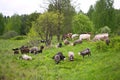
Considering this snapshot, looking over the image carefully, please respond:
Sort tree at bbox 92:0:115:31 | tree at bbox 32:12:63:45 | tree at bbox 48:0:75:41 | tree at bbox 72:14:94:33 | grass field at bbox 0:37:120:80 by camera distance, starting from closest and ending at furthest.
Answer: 1. grass field at bbox 0:37:120:80
2. tree at bbox 32:12:63:45
3. tree at bbox 72:14:94:33
4. tree at bbox 48:0:75:41
5. tree at bbox 92:0:115:31

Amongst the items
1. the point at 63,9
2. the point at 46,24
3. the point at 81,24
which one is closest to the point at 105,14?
the point at 63,9

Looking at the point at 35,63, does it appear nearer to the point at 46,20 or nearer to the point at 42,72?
the point at 42,72

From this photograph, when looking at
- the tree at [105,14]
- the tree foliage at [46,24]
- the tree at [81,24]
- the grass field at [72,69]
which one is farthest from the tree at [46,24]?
the tree at [105,14]

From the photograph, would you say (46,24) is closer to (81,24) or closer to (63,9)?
(81,24)

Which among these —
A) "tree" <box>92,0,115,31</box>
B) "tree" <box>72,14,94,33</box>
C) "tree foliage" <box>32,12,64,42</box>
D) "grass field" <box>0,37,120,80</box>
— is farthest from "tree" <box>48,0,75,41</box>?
"grass field" <box>0,37,120,80</box>

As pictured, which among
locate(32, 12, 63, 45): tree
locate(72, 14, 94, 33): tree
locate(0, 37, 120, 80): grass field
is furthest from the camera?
locate(72, 14, 94, 33): tree

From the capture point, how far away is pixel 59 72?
21594mm

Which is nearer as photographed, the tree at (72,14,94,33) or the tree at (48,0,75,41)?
the tree at (72,14,94,33)

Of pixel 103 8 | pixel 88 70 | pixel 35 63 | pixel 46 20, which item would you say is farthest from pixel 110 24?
pixel 88 70

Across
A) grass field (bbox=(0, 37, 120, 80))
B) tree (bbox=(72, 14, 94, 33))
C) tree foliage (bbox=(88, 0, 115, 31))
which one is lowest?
grass field (bbox=(0, 37, 120, 80))

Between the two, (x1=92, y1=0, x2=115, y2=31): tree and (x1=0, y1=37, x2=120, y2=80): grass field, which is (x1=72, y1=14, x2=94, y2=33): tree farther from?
(x1=0, y1=37, x2=120, y2=80): grass field

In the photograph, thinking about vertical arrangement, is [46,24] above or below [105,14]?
below

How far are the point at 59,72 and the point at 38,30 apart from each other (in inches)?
868

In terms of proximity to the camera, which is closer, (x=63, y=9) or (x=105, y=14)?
(x=63, y=9)
